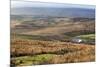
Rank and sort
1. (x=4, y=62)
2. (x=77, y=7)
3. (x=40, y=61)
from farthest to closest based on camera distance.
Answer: (x=77, y=7) < (x=40, y=61) < (x=4, y=62)

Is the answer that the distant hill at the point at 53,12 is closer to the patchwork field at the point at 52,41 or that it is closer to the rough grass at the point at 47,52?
the patchwork field at the point at 52,41

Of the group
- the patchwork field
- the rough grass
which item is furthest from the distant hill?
the rough grass

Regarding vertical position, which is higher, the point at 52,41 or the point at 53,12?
the point at 53,12

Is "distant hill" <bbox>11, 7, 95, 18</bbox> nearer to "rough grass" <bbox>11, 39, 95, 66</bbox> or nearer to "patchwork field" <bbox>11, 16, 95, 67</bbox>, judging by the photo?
"patchwork field" <bbox>11, 16, 95, 67</bbox>

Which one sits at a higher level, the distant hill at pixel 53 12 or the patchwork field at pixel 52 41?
the distant hill at pixel 53 12

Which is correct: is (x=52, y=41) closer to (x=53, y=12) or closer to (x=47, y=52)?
(x=47, y=52)

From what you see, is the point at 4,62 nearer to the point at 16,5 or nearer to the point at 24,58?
the point at 24,58

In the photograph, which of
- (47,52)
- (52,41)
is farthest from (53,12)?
(47,52)

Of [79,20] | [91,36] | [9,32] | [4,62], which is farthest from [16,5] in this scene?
[91,36]

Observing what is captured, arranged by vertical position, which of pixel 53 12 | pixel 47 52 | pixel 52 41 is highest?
pixel 53 12

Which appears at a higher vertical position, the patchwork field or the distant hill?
the distant hill

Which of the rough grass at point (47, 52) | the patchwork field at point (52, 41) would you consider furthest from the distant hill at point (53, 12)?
the rough grass at point (47, 52)
